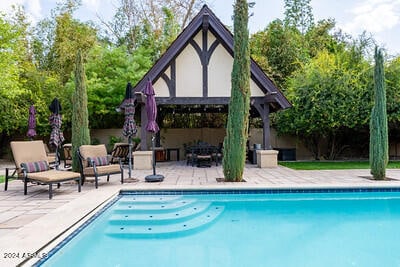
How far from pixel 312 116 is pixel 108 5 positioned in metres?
17.9

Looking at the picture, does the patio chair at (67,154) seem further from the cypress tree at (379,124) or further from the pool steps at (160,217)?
the cypress tree at (379,124)

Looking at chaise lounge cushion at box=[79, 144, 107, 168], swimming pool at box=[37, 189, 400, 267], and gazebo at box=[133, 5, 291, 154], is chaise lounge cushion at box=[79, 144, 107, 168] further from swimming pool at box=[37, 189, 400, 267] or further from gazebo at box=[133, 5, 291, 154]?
gazebo at box=[133, 5, 291, 154]

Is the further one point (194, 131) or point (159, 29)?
point (159, 29)

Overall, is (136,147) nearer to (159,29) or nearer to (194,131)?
(194,131)

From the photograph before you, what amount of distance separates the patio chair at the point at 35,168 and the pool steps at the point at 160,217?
1.46m

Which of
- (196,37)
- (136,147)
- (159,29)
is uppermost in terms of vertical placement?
(159,29)

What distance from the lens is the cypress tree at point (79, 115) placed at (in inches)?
345

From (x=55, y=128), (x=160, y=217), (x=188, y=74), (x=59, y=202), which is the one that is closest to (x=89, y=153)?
(x=55, y=128)

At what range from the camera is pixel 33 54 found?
2070cm

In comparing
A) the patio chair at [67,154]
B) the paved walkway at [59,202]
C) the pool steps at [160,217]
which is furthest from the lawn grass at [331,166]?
the patio chair at [67,154]

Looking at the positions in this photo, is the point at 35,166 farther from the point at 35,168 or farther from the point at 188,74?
the point at 188,74

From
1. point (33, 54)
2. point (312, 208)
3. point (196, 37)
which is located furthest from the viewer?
point (33, 54)

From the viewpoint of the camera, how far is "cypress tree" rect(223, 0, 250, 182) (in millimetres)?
8438

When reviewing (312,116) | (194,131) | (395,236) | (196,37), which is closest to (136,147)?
(194,131)
